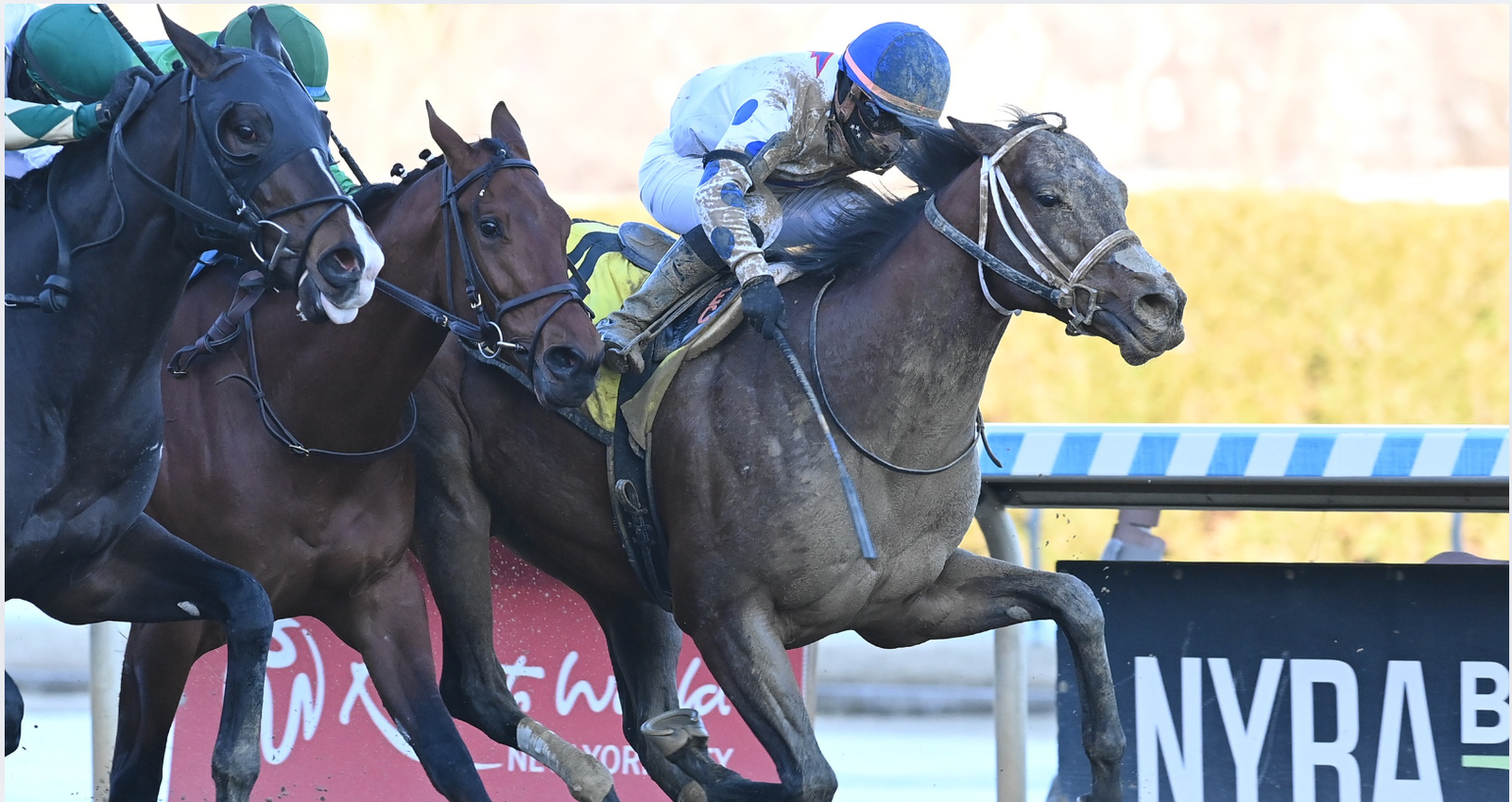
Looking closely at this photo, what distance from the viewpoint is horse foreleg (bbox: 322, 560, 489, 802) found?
411 centimetres

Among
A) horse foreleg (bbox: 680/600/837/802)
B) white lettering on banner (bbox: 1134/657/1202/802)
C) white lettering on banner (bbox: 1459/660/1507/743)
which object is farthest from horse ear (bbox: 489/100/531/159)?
white lettering on banner (bbox: 1459/660/1507/743)

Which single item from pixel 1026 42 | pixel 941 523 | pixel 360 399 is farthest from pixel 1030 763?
pixel 1026 42

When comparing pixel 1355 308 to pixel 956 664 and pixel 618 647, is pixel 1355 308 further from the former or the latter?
pixel 618 647

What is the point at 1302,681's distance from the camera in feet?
16.9

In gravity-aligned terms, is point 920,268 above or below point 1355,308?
below

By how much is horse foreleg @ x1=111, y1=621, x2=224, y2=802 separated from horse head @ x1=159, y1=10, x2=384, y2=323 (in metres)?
1.22

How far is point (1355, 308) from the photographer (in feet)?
34.0

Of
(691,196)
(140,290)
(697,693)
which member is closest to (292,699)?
(697,693)

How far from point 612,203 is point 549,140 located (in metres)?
7.33

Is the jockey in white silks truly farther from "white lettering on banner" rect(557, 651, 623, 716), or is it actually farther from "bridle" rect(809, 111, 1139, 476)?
"white lettering on banner" rect(557, 651, 623, 716)

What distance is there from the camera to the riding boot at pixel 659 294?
441 centimetres

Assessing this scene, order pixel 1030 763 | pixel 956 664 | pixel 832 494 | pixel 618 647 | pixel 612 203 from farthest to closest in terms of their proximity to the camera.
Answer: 1. pixel 612 203
2. pixel 956 664
3. pixel 1030 763
4. pixel 618 647
5. pixel 832 494

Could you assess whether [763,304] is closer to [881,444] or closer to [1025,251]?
[881,444]

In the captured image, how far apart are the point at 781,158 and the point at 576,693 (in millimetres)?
2015
